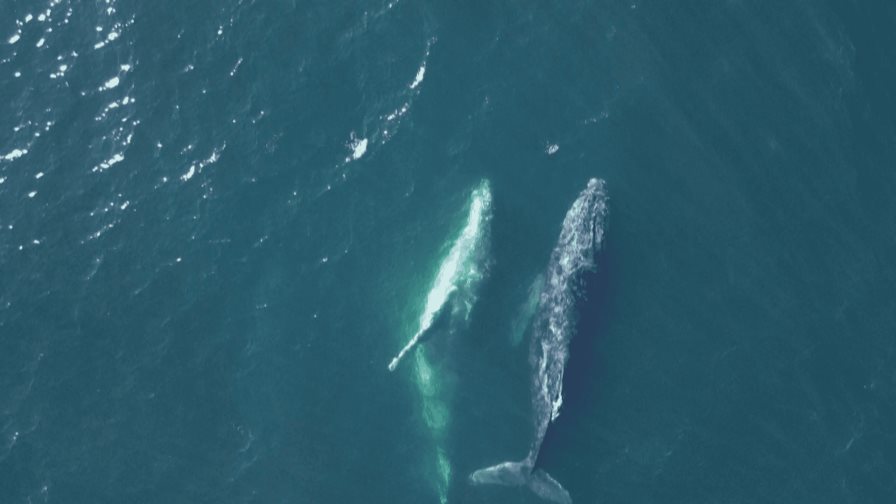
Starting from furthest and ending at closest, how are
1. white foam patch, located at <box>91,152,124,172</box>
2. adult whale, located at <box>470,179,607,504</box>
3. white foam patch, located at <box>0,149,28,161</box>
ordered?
1. white foam patch, located at <box>0,149,28,161</box>
2. white foam patch, located at <box>91,152,124,172</box>
3. adult whale, located at <box>470,179,607,504</box>

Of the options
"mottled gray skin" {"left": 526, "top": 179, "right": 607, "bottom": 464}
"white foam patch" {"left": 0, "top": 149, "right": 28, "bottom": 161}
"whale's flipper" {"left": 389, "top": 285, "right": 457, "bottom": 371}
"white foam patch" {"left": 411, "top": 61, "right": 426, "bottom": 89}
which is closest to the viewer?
"mottled gray skin" {"left": 526, "top": 179, "right": 607, "bottom": 464}

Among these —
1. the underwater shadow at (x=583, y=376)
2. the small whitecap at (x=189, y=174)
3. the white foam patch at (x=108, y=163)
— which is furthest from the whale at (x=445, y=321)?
the white foam patch at (x=108, y=163)

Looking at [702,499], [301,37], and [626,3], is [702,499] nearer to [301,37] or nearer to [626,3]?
[626,3]

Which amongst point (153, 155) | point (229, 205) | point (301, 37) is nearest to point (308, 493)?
point (229, 205)

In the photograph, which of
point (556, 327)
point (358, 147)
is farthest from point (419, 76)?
point (556, 327)

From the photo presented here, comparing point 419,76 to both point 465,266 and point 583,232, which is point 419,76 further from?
point 583,232

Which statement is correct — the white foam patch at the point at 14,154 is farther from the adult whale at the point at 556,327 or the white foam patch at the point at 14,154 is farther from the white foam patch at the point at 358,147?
the adult whale at the point at 556,327

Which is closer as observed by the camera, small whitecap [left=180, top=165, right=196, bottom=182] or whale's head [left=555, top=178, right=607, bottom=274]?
whale's head [left=555, top=178, right=607, bottom=274]

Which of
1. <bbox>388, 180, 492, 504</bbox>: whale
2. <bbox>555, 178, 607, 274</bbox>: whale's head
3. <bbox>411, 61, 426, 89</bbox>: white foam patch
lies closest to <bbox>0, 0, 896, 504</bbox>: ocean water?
<bbox>388, 180, 492, 504</bbox>: whale

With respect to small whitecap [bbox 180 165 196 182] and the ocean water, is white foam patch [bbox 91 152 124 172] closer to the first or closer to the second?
the ocean water
